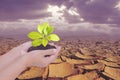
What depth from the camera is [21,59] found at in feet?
3.12

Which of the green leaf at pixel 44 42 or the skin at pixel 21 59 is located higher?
the green leaf at pixel 44 42

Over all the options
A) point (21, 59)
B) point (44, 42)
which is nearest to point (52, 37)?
point (44, 42)

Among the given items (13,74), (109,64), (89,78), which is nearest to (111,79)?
(89,78)

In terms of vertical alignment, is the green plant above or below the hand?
above

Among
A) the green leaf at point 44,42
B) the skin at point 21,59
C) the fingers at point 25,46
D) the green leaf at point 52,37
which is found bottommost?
the skin at point 21,59

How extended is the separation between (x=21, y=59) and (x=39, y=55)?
2.4 inches

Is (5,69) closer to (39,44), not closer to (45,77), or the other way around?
(39,44)

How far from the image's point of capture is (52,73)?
182 cm

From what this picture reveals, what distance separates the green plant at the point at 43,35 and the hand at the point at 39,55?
2.3 inches

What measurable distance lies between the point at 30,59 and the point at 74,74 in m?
0.90

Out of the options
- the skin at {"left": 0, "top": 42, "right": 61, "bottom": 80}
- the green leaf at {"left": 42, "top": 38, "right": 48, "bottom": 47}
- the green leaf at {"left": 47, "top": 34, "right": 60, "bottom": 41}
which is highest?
the green leaf at {"left": 47, "top": 34, "right": 60, "bottom": 41}

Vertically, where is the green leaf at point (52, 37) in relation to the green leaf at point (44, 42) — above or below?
above

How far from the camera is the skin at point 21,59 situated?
0.95 m

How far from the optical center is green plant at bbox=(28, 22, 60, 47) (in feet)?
2.90
